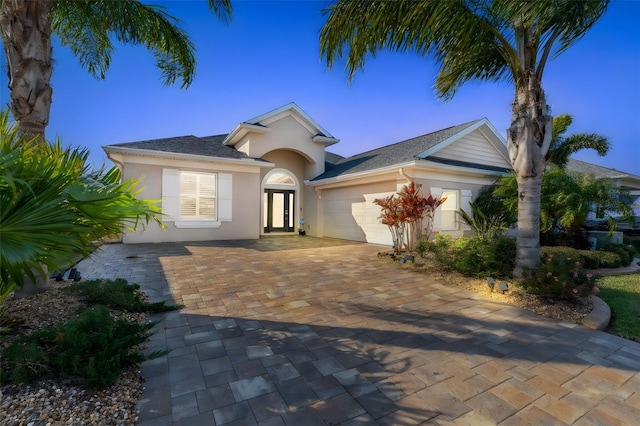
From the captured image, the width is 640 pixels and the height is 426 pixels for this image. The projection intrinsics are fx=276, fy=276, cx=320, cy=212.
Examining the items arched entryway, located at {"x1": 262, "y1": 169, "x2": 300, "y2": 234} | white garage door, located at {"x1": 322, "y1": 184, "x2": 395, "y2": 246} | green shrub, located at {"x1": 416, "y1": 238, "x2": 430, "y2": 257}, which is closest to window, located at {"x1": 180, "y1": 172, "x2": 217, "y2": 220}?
arched entryway, located at {"x1": 262, "y1": 169, "x2": 300, "y2": 234}

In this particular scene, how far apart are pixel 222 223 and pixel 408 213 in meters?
8.24

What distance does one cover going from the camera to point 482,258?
6.20 m

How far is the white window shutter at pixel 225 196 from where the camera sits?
40.3 ft

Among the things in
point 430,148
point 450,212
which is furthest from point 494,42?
point 450,212

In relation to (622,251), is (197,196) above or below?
above

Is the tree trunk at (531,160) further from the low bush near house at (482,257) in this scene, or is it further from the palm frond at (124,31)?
the palm frond at (124,31)

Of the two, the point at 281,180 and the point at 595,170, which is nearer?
the point at 281,180

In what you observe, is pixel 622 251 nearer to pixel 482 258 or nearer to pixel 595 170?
pixel 482 258

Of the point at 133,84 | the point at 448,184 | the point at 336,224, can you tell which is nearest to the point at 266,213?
the point at 336,224

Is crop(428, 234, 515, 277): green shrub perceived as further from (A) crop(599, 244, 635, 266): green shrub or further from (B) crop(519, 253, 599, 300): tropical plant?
(A) crop(599, 244, 635, 266): green shrub

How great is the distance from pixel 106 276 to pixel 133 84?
7.74m

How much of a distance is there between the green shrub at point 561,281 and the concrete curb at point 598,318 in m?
0.28

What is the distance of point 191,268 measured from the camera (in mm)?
6945

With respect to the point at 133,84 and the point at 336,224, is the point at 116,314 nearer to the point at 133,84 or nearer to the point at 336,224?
the point at 133,84
